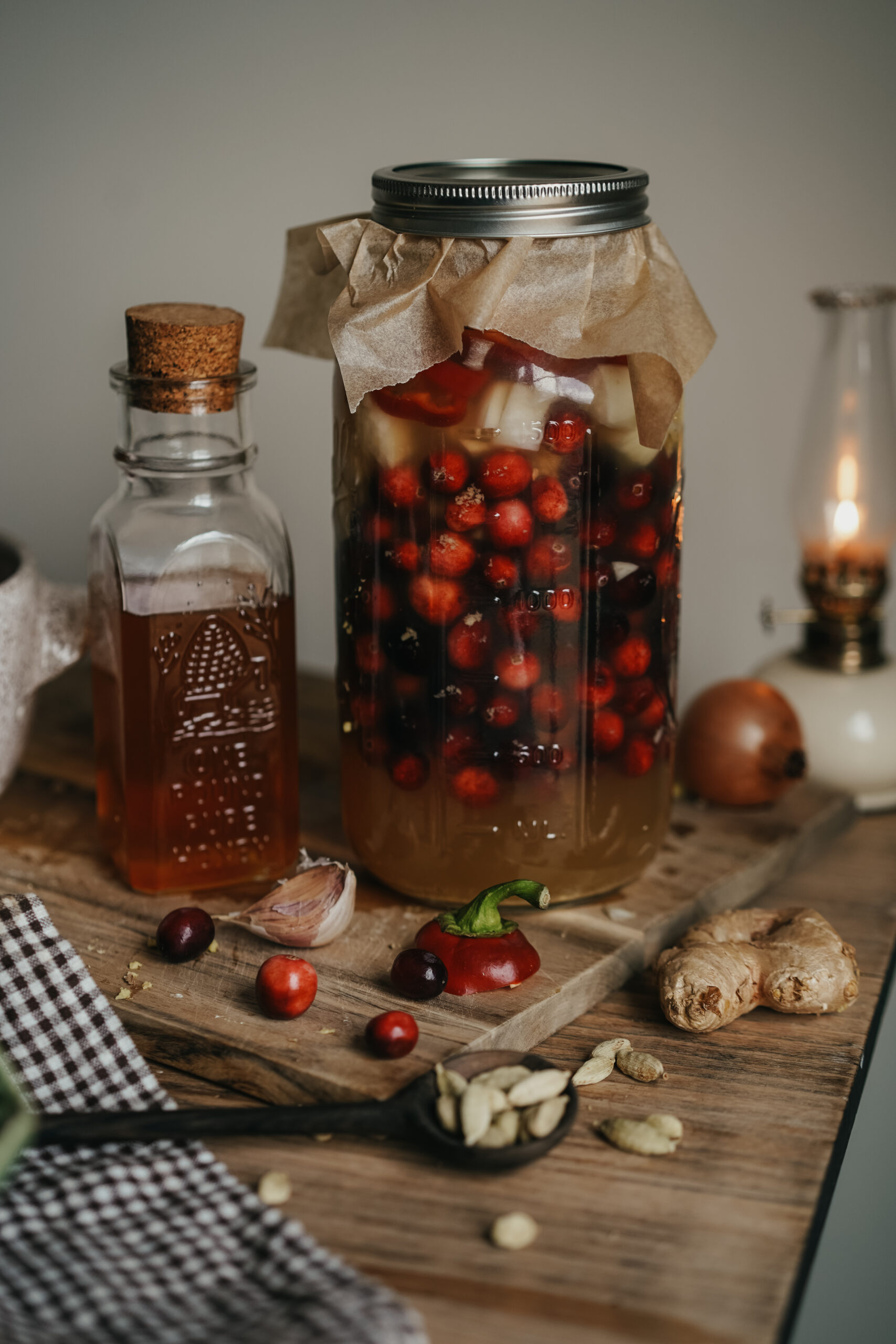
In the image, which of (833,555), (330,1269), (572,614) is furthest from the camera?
(833,555)

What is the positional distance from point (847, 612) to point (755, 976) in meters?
0.44

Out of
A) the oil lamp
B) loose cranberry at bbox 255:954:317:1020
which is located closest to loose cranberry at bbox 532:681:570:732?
loose cranberry at bbox 255:954:317:1020

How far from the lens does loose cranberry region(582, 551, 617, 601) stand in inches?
31.2

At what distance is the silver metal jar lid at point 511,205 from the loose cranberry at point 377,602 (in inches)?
8.3

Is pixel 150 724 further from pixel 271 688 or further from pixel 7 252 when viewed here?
pixel 7 252

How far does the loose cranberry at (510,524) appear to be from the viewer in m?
0.76

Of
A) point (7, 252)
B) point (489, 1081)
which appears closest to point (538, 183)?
point (489, 1081)

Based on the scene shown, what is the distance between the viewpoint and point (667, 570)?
0.84m

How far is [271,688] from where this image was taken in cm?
87

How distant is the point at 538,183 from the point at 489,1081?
477 mm

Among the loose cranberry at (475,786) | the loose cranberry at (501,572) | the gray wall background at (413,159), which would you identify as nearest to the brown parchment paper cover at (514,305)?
the loose cranberry at (501,572)

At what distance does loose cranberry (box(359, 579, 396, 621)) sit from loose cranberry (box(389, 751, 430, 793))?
89 mm

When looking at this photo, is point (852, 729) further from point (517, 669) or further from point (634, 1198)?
point (634, 1198)

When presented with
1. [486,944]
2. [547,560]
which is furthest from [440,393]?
[486,944]
